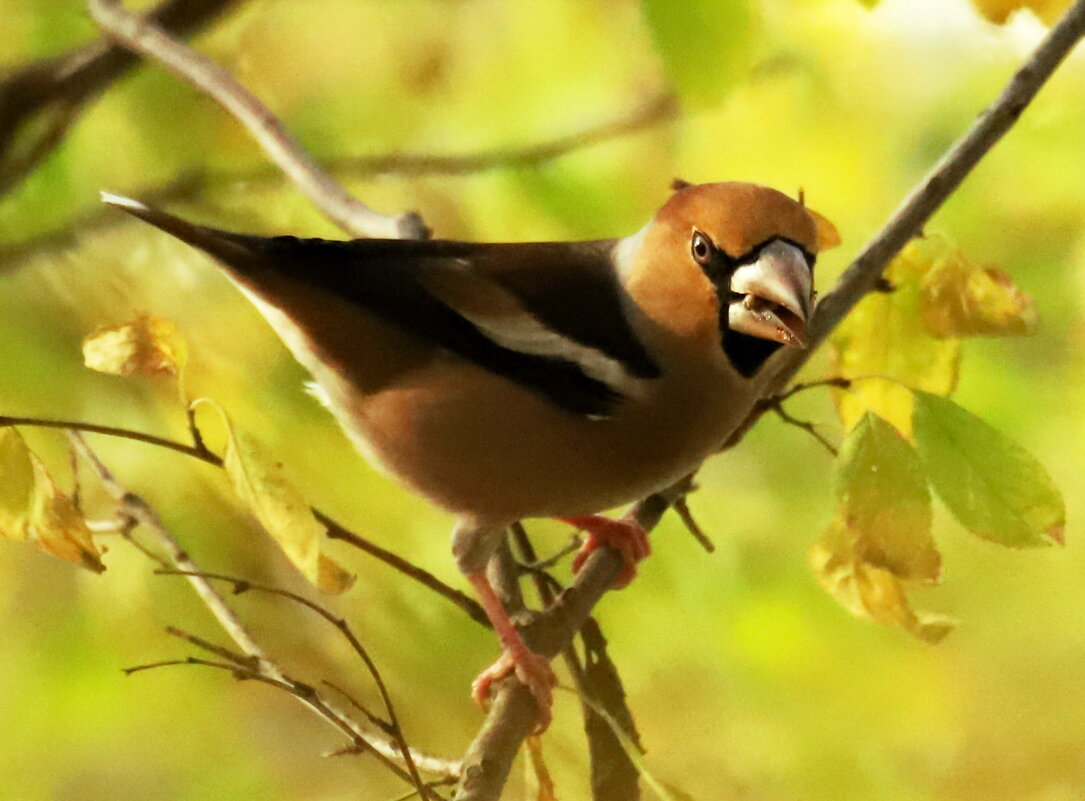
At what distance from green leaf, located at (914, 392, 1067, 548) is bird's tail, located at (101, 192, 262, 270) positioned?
1.41ft

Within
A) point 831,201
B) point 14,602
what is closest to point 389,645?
point 14,602

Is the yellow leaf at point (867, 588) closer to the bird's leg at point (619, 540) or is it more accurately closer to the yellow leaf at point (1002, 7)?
the bird's leg at point (619, 540)

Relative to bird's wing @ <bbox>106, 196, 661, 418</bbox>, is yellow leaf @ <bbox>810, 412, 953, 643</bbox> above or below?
below

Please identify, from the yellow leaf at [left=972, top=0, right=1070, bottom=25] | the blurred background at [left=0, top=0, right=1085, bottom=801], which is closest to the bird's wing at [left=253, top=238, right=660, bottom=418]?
the blurred background at [left=0, top=0, right=1085, bottom=801]

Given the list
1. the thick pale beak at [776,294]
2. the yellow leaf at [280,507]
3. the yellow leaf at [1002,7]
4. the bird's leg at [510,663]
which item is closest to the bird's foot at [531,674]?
the bird's leg at [510,663]

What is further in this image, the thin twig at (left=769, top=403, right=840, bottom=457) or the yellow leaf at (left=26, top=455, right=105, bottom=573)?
the thin twig at (left=769, top=403, right=840, bottom=457)

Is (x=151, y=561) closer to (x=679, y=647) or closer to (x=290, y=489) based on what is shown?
(x=290, y=489)

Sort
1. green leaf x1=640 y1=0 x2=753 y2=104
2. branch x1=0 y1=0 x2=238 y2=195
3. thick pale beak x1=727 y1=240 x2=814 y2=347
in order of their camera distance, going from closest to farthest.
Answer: thick pale beak x1=727 y1=240 x2=814 y2=347 → green leaf x1=640 y1=0 x2=753 y2=104 → branch x1=0 y1=0 x2=238 y2=195

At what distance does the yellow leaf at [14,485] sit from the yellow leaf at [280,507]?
109 millimetres

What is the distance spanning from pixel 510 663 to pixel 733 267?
1.00ft

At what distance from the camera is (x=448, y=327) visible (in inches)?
26.8

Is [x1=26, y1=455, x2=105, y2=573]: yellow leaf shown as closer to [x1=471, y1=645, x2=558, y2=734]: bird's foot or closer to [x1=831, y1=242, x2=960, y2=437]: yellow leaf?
[x1=471, y1=645, x2=558, y2=734]: bird's foot

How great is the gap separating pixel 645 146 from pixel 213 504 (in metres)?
0.48

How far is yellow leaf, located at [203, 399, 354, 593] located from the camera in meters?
0.61
